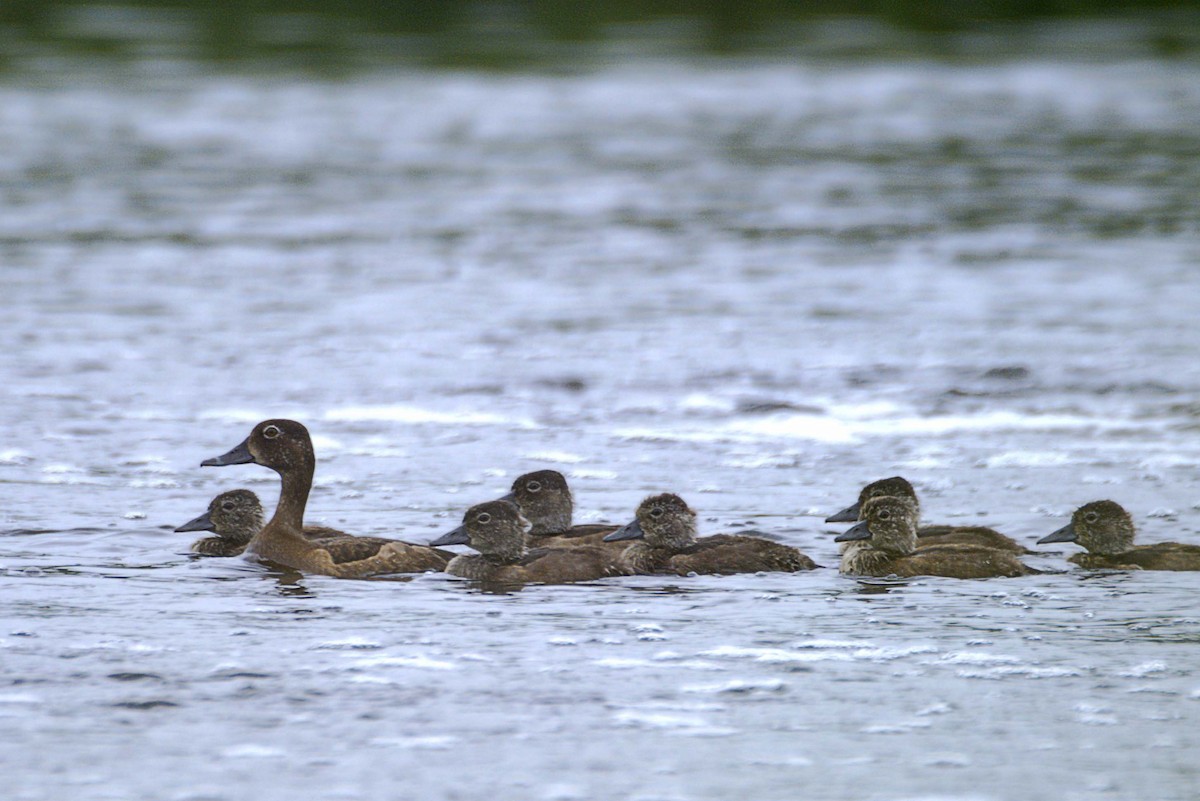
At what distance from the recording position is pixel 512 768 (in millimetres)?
7699

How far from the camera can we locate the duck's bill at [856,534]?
36.7 ft

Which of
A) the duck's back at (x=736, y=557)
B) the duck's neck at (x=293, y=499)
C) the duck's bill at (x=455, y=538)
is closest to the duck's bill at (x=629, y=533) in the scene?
the duck's back at (x=736, y=557)

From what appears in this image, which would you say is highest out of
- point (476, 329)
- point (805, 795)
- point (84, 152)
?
point (84, 152)

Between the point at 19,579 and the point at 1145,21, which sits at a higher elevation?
the point at 1145,21

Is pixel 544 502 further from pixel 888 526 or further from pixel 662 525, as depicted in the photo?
pixel 888 526

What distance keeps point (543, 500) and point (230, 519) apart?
5.92 ft

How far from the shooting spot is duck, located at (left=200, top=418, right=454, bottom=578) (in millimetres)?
10938

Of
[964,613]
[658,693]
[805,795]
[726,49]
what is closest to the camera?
[805,795]

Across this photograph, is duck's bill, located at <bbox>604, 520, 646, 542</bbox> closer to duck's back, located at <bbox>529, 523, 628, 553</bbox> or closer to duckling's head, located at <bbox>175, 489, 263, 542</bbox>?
duck's back, located at <bbox>529, 523, 628, 553</bbox>

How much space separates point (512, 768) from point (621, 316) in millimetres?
13594

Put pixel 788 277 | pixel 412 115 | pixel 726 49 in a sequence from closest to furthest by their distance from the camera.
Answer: pixel 788 277 < pixel 412 115 < pixel 726 49

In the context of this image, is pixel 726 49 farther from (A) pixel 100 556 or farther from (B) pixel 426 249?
(A) pixel 100 556

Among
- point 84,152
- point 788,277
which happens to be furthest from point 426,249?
point 84,152

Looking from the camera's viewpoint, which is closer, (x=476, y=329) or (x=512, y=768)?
(x=512, y=768)
